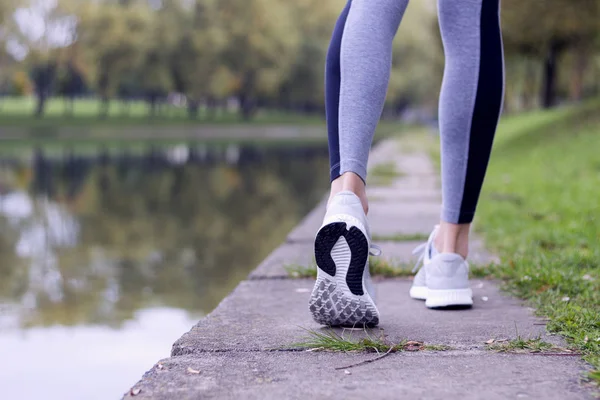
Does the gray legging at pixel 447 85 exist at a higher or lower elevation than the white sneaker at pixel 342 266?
higher

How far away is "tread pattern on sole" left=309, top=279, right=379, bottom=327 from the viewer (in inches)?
70.4

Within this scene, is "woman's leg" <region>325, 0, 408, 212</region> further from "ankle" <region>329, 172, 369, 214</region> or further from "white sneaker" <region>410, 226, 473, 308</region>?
"white sneaker" <region>410, 226, 473, 308</region>

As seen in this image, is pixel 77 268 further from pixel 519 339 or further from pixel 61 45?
pixel 61 45

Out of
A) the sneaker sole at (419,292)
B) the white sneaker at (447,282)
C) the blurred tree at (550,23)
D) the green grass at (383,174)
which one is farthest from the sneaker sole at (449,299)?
the blurred tree at (550,23)

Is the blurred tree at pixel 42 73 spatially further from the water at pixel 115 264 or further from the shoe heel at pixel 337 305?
the shoe heel at pixel 337 305

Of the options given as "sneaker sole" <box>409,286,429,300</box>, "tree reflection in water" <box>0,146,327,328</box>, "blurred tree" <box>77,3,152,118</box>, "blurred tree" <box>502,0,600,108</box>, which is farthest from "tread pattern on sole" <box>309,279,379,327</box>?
"blurred tree" <box>77,3,152,118</box>

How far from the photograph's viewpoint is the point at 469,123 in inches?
84.5

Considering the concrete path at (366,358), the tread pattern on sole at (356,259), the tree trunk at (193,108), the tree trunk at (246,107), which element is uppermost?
the tree trunk at (246,107)

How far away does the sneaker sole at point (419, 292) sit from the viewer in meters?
2.26

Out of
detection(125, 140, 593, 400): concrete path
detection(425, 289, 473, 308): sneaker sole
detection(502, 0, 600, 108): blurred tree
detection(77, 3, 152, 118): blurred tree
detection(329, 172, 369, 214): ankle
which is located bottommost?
detection(125, 140, 593, 400): concrete path

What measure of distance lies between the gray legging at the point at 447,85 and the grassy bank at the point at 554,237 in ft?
1.27

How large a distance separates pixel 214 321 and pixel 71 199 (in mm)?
5817

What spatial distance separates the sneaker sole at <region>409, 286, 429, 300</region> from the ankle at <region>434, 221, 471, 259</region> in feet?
0.43

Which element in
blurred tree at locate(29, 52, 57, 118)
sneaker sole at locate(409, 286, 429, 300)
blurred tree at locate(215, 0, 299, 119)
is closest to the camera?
sneaker sole at locate(409, 286, 429, 300)
